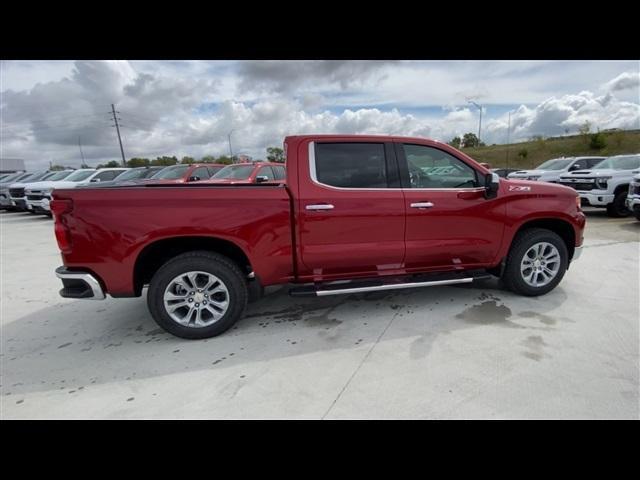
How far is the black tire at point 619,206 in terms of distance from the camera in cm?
901

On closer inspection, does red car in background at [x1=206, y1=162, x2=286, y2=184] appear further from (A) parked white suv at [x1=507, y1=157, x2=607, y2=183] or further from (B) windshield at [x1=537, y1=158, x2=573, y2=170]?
(B) windshield at [x1=537, y1=158, x2=573, y2=170]

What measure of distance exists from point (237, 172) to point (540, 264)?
786 cm

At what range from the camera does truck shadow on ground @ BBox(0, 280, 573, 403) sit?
2.85m

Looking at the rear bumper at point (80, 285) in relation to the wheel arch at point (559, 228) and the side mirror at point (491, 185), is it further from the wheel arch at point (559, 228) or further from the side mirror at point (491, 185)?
the wheel arch at point (559, 228)

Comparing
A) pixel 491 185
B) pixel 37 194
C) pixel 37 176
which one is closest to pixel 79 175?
pixel 37 194

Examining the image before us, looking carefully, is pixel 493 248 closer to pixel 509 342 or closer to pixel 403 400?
pixel 509 342

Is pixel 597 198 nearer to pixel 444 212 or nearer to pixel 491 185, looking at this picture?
pixel 491 185

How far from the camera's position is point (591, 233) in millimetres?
7238

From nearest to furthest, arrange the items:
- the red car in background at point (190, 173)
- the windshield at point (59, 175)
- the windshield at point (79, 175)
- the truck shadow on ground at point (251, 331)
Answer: the truck shadow on ground at point (251, 331) → the red car in background at point (190, 173) → the windshield at point (79, 175) → the windshield at point (59, 175)

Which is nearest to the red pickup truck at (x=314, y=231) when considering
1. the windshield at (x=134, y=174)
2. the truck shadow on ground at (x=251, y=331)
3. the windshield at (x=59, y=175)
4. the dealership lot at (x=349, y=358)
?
the truck shadow on ground at (x=251, y=331)

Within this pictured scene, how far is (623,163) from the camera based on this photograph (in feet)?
32.0

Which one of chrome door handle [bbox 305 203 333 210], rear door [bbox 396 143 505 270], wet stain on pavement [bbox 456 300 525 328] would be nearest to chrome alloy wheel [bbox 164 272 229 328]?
chrome door handle [bbox 305 203 333 210]

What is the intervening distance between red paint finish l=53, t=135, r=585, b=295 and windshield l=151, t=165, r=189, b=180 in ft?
24.6

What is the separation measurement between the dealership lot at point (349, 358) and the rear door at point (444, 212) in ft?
2.00
